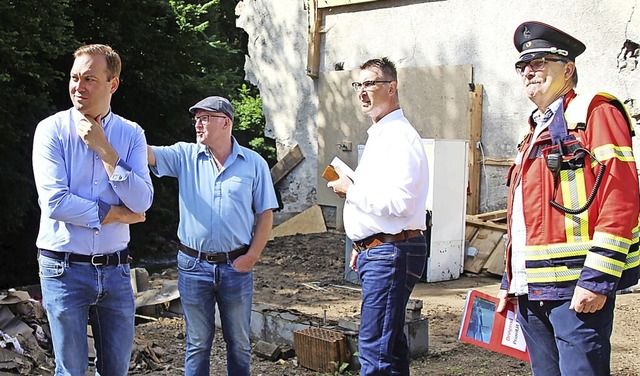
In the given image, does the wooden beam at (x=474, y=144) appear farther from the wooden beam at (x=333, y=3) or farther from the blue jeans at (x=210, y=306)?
the blue jeans at (x=210, y=306)

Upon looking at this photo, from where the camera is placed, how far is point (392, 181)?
3766 mm

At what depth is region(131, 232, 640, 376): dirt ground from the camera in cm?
576

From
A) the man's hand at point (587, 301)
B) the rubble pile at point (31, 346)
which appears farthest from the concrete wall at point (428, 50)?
the man's hand at point (587, 301)

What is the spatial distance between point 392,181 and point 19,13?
7.26 meters

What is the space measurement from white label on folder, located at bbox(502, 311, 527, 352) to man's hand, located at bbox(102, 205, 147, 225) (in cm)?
182

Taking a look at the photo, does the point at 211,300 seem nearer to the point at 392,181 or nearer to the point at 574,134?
the point at 392,181

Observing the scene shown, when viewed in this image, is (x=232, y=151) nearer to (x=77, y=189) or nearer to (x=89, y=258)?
(x=77, y=189)

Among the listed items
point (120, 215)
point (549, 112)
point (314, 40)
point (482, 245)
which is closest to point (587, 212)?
point (549, 112)

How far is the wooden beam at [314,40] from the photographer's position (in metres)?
14.0

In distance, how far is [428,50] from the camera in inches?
477

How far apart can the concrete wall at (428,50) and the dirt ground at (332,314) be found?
2.22 m

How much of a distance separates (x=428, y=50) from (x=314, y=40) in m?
2.80

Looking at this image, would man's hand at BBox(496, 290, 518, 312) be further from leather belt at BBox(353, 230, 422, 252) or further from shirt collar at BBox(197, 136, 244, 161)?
shirt collar at BBox(197, 136, 244, 161)

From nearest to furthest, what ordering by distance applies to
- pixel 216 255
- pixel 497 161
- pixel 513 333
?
pixel 513 333, pixel 216 255, pixel 497 161
